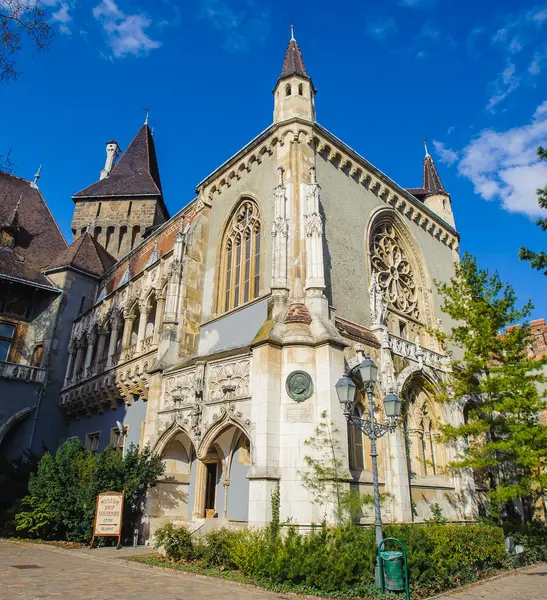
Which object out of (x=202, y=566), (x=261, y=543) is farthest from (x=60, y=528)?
(x=261, y=543)

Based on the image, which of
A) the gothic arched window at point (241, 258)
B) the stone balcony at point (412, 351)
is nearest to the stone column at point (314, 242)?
the gothic arched window at point (241, 258)

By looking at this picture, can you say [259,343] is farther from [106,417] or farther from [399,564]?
[106,417]

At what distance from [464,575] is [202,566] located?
5.62m

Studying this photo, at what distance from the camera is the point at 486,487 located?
58.9 feet

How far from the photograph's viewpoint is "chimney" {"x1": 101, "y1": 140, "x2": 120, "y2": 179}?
1589 inches

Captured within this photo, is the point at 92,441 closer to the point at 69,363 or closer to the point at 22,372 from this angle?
the point at 69,363

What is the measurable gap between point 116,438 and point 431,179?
21.2 m

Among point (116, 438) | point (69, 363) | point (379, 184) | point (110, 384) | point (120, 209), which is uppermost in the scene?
point (120, 209)

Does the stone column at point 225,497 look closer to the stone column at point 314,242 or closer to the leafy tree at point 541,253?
the stone column at point 314,242

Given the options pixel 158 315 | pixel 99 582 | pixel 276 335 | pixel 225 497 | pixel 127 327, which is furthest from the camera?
pixel 127 327

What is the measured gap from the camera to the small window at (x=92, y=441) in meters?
21.1

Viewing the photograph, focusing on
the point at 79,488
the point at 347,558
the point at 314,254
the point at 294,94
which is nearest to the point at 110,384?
the point at 79,488

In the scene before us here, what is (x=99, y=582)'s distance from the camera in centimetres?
832

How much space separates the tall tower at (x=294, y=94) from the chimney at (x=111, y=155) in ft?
83.8
